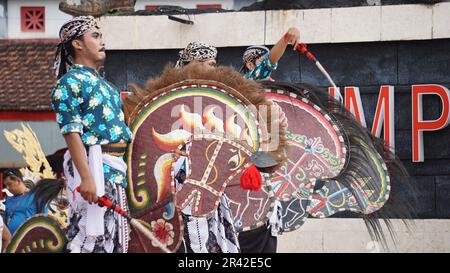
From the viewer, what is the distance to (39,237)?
7480mm

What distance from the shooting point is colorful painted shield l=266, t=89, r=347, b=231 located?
29.5 feet

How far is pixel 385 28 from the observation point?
12180mm

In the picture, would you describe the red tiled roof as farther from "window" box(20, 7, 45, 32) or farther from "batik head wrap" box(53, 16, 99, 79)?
"batik head wrap" box(53, 16, 99, 79)

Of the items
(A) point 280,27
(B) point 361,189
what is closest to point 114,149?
(B) point 361,189

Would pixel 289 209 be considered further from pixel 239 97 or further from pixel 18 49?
pixel 18 49

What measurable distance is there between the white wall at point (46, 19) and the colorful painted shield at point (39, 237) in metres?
13.6

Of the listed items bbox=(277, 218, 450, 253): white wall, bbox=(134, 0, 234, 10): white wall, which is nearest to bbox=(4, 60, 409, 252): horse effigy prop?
bbox=(277, 218, 450, 253): white wall

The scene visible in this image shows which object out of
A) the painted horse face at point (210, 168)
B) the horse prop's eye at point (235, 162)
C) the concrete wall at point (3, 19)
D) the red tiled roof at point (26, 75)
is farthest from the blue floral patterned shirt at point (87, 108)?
the concrete wall at point (3, 19)

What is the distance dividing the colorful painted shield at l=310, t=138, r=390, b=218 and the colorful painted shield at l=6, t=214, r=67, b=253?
2420 mm

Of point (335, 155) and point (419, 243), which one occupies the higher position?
point (335, 155)

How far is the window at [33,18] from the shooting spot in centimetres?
2152

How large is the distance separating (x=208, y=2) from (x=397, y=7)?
5726 mm

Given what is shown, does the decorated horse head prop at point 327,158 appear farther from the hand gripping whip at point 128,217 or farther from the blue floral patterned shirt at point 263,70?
the hand gripping whip at point 128,217

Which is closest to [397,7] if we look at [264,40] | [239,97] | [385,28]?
[385,28]
